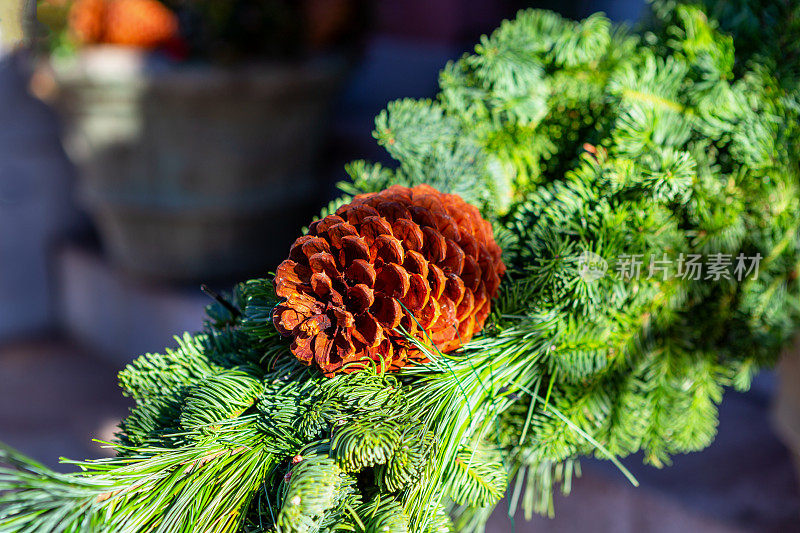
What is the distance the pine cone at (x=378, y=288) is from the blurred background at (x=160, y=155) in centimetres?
62

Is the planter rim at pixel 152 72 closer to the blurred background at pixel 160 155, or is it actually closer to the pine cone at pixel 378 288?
the blurred background at pixel 160 155

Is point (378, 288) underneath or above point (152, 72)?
underneath

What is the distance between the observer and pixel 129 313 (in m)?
1.52

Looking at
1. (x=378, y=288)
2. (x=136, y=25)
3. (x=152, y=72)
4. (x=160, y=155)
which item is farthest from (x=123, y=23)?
(x=378, y=288)

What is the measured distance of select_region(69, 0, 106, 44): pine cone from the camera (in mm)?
1233

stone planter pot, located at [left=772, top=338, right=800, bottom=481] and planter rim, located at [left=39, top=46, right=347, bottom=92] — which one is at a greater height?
planter rim, located at [left=39, top=46, right=347, bottom=92]

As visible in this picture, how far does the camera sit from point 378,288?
0.30m

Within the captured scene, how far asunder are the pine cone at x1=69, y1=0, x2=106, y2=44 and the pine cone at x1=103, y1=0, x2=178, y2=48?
15 millimetres

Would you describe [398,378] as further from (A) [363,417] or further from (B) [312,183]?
(B) [312,183]

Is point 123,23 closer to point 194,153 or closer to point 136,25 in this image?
point 136,25

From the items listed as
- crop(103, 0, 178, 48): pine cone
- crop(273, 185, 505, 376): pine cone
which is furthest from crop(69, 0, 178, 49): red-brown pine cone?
crop(273, 185, 505, 376): pine cone

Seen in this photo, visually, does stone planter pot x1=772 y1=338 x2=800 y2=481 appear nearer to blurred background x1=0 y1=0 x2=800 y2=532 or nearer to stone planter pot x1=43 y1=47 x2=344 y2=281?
blurred background x1=0 y1=0 x2=800 y2=532

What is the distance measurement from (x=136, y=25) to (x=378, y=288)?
1160mm

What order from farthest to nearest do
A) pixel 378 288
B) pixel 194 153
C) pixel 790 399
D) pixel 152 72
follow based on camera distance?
1. pixel 194 153
2. pixel 152 72
3. pixel 790 399
4. pixel 378 288
